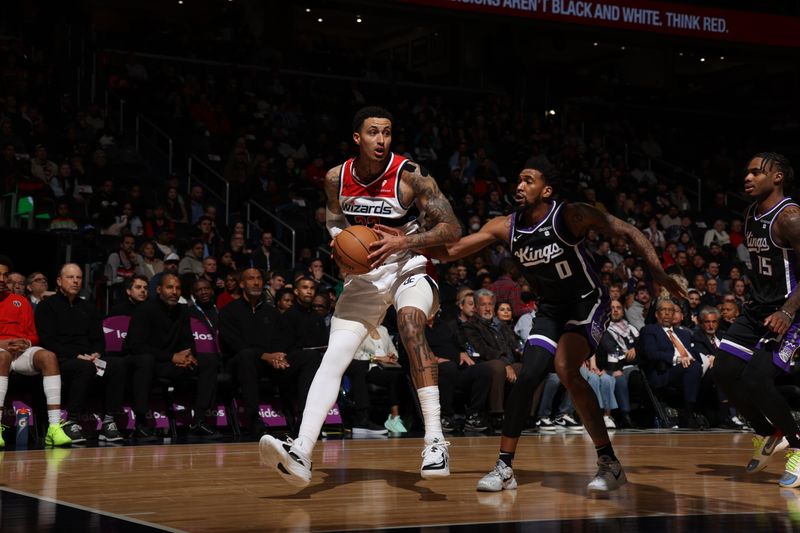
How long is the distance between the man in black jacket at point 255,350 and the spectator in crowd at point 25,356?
1.70m

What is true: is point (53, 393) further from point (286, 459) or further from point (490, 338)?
point (490, 338)

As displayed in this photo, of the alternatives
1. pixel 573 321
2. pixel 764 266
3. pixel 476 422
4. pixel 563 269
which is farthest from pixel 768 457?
pixel 476 422

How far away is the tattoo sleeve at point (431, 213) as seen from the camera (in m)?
5.49

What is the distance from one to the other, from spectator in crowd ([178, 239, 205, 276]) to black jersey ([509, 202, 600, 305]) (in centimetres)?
679

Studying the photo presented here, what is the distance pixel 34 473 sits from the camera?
6.47 metres

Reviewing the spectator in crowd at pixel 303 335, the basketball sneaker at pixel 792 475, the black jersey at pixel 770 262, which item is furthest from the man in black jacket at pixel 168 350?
the basketball sneaker at pixel 792 475

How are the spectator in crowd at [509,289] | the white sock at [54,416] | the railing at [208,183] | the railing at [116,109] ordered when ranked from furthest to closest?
1. the railing at [116,109]
2. the railing at [208,183]
3. the spectator in crowd at [509,289]
4. the white sock at [54,416]

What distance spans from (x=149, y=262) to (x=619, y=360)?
17.9ft

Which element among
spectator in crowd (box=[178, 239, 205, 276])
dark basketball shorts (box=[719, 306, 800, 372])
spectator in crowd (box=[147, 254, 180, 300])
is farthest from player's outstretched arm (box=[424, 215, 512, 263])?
spectator in crowd (box=[178, 239, 205, 276])

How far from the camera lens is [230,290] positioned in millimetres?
11297

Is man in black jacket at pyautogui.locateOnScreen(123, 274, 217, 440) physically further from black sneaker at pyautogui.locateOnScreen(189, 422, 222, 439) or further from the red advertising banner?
the red advertising banner

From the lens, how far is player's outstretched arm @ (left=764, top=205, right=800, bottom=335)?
5.96 m

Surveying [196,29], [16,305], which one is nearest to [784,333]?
[16,305]

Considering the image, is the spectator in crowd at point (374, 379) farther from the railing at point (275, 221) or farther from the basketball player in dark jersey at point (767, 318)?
the basketball player in dark jersey at point (767, 318)
